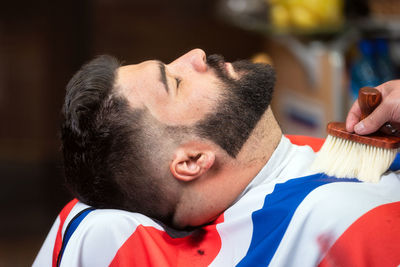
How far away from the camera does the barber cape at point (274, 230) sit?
42.7 inches

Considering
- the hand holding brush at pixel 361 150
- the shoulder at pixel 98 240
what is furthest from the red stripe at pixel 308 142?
the shoulder at pixel 98 240

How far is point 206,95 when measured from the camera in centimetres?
129

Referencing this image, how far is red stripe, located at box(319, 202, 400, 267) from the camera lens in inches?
41.7

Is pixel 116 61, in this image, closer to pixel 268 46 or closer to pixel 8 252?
pixel 8 252

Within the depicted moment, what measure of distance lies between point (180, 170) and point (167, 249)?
19cm

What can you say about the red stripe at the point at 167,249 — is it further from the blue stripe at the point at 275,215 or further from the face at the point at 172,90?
the face at the point at 172,90

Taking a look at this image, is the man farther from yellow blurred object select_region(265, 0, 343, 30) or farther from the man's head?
yellow blurred object select_region(265, 0, 343, 30)

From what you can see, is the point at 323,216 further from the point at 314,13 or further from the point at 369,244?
the point at 314,13

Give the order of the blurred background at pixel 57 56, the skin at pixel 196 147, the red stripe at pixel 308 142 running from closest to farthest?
the skin at pixel 196 147 < the red stripe at pixel 308 142 < the blurred background at pixel 57 56

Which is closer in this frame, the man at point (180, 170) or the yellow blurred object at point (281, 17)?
the man at point (180, 170)

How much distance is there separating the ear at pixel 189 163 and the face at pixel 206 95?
44 millimetres

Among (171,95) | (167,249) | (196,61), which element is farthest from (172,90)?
(167,249)

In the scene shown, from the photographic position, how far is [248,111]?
130cm

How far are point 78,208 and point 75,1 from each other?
2.56 m
